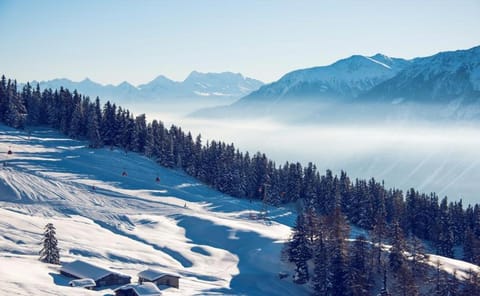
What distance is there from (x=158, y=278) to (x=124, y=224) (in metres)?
30.5

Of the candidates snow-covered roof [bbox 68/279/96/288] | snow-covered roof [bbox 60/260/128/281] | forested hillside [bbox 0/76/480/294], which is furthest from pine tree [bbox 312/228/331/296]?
forested hillside [bbox 0/76/480/294]

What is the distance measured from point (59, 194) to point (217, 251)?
34084 millimetres

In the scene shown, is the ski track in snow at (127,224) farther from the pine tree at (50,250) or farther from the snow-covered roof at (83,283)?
the pine tree at (50,250)

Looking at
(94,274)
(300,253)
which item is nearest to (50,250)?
(94,274)

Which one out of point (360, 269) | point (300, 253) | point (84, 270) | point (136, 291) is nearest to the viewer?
point (136, 291)

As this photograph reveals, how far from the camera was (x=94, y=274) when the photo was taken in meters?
61.3

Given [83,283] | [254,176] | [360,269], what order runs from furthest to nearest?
1. [254,176]
2. [360,269]
3. [83,283]

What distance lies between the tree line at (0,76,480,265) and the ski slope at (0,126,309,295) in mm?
5804

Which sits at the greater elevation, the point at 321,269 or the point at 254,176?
the point at 254,176

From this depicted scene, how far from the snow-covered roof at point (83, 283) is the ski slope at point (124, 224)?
102cm

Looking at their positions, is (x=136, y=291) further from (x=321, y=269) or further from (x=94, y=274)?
(x=321, y=269)

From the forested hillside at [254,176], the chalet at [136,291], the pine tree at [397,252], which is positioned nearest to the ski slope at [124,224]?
the chalet at [136,291]

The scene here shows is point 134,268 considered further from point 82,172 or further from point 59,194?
point 82,172

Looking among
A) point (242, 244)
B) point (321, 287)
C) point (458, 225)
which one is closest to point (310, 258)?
point (321, 287)
